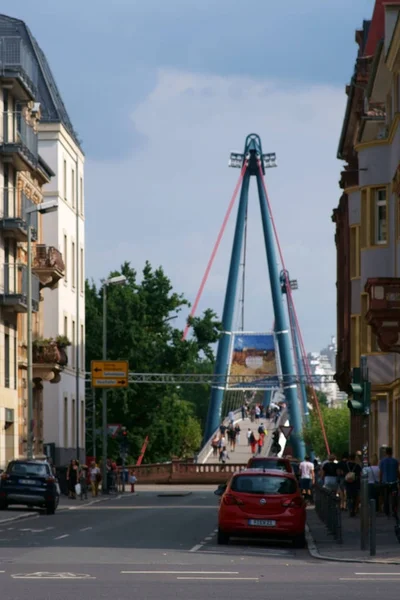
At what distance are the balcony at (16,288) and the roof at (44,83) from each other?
505 inches

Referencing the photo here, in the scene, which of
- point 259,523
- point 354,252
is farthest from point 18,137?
point 259,523

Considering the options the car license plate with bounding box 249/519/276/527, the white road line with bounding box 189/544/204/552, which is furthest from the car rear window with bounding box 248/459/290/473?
the white road line with bounding box 189/544/204/552

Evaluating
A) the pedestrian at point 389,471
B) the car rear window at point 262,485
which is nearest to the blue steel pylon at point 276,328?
the pedestrian at point 389,471

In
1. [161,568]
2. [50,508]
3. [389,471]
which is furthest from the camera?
[50,508]

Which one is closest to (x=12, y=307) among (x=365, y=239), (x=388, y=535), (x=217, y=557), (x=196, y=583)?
(x=365, y=239)

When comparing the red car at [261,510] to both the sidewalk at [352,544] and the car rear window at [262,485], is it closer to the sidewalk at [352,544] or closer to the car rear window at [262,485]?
the car rear window at [262,485]

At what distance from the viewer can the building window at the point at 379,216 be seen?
4881cm

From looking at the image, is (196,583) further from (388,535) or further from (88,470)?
(88,470)

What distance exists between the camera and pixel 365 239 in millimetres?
49094

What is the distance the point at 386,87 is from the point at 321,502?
44.9ft

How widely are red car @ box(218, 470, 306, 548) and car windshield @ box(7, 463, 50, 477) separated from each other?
17.9 metres

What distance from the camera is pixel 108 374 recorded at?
243 feet

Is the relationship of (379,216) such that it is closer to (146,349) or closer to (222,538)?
(222,538)

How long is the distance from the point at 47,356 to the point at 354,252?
46.9 ft
